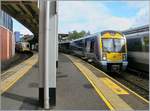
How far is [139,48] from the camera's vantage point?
28.0m

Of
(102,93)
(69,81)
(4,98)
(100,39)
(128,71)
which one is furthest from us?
(128,71)

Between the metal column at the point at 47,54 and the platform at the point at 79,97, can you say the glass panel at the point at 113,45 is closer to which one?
the platform at the point at 79,97

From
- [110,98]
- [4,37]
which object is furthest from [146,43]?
[4,37]

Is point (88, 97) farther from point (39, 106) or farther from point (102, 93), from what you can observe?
point (39, 106)

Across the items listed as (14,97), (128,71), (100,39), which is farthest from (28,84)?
(128,71)

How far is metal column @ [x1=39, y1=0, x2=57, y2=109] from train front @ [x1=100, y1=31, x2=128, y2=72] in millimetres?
16475

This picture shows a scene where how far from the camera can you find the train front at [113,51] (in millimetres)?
27719

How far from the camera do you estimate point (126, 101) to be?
1285 cm

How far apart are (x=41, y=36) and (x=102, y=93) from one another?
391 cm

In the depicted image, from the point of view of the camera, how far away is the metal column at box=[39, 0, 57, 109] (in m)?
11.1

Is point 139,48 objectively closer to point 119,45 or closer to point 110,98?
point 119,45

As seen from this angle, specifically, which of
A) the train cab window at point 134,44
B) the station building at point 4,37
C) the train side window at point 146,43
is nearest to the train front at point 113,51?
the train cab window at point 134,44

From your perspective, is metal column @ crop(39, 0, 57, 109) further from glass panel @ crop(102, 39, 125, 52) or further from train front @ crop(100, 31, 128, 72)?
glass panel @ crop(102, 39, 125, 52)

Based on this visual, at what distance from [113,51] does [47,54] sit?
1734cm
